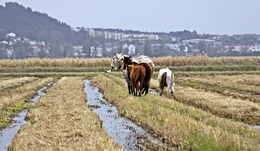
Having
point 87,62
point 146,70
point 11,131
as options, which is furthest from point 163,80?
point 87,62

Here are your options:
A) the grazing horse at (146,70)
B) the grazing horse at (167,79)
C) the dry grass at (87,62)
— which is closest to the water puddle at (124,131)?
the grazing horse at (146,70)

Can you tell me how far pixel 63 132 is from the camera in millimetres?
9320

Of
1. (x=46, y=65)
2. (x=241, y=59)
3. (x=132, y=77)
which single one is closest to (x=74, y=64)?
(x=46, y=65)

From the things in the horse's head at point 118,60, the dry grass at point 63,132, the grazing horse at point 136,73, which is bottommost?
the dry grass at point 63,132

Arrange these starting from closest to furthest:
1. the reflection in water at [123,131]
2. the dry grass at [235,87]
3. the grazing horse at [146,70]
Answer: the reflection in water at [123,131], the grazing horse at [146,70], the dry grass at [235,87]

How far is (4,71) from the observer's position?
41.8 m

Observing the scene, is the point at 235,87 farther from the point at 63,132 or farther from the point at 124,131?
the point at 63,132

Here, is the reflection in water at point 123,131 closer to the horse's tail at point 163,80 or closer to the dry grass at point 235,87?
the horse's tail at point 163,80

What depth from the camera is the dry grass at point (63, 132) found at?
26.0 feet

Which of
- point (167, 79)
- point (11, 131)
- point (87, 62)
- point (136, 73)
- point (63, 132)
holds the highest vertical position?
point (136, 73)

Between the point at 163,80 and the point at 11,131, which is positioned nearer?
the point at 11,131

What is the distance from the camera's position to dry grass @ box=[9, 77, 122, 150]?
7938 millimetres

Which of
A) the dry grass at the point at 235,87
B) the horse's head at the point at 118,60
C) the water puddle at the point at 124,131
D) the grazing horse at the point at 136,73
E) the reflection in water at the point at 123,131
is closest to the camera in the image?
the water puddle at the point at 124,131

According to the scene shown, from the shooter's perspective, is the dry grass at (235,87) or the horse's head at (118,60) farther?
the dry grass at (235,87)
